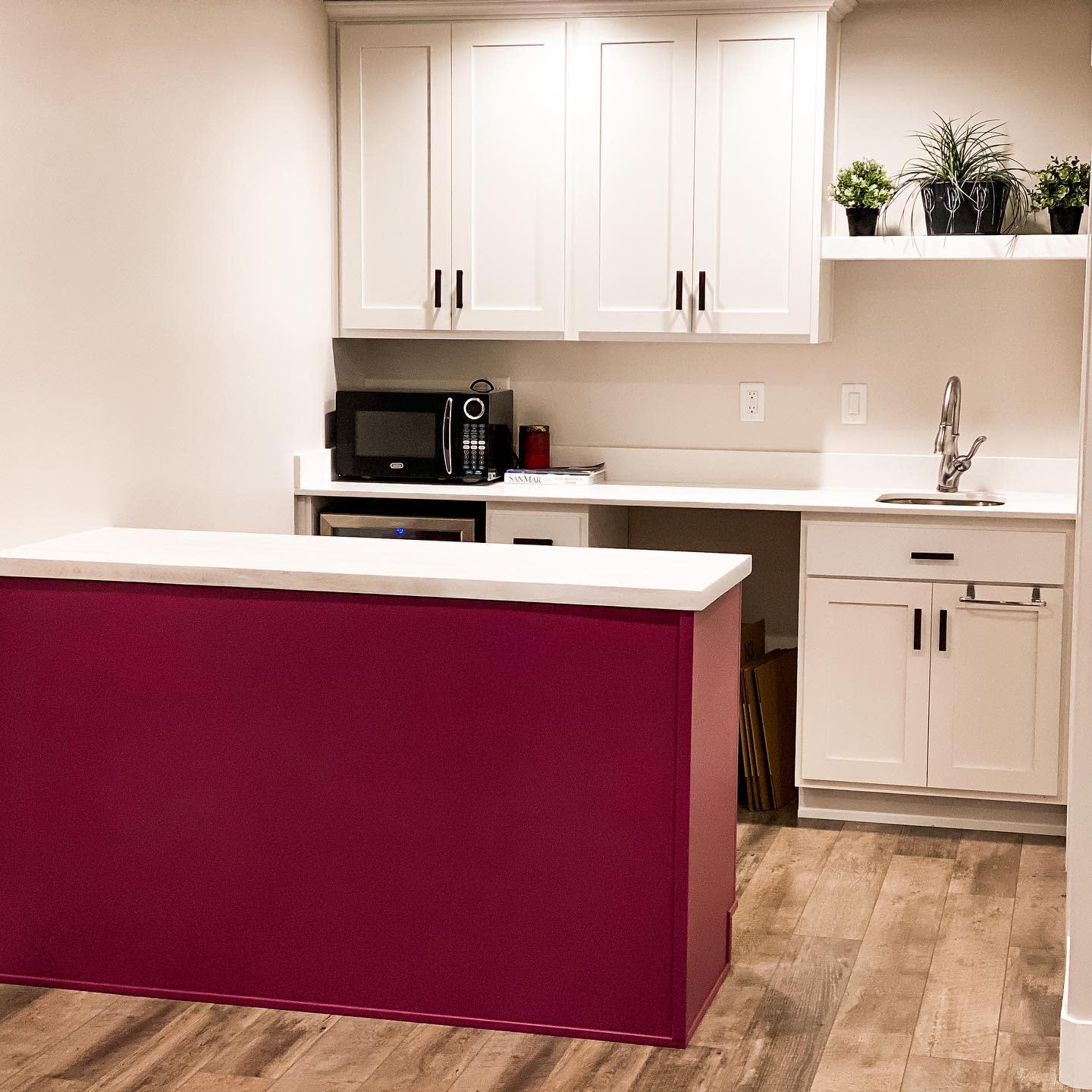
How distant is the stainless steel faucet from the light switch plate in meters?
0.25

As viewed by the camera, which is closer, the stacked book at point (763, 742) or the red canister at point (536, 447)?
the stacked book at point (763, 742)

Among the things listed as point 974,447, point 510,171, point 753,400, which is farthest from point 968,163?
point 510,171

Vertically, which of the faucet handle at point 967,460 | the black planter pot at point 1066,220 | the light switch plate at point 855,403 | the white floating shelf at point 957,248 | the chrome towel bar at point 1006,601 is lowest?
the chrome towel bar at point 1006,601

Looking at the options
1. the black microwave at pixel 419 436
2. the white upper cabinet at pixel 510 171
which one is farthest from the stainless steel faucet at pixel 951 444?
the black microwave at pixel 419 436

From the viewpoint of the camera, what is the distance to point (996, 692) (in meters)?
3.89

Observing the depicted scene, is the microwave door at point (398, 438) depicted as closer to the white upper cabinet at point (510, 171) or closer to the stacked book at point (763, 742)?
the white upper cabinet at point (510, 171)

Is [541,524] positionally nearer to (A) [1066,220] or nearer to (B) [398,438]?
(B) [398,438]

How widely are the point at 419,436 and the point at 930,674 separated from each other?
154cm

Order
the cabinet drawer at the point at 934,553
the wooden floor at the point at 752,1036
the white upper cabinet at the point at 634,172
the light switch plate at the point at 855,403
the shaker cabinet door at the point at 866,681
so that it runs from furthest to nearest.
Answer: the light switch plate at the point at 855,403 → the white upper cabinet at the point at 634,172 → the shaker cabinet door at the point at 866,681 → the cabinet drawer at the point at 934,553 → the wooden floor at the point at 752,1036

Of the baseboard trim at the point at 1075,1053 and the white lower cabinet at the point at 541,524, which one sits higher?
the white lower cabinet at the point at 541,524

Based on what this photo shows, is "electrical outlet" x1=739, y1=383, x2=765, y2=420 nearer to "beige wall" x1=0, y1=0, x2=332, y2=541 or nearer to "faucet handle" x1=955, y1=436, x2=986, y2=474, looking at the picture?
"faucet handle" x1=955, y1=436, x2=986, y2=474

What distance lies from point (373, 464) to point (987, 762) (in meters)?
1.86

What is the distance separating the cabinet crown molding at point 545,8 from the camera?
4.05m

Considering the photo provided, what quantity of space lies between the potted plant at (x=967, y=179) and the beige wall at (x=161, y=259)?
1688mm
